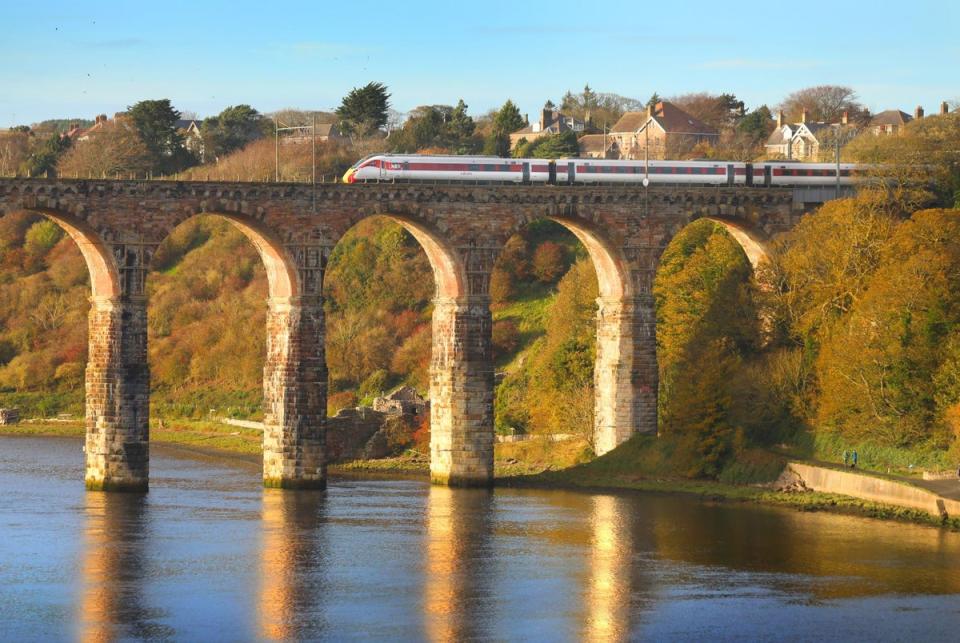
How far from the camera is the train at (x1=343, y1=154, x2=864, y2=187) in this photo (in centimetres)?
8250

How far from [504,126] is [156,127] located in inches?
1266

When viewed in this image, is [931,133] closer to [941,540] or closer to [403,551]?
[941,540]

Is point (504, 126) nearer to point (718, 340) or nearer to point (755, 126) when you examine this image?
point (755, 126)

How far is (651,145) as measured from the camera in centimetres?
14950

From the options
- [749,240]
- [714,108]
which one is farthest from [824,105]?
[749,240]

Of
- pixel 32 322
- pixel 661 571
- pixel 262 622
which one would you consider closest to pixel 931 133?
pixel 661 571

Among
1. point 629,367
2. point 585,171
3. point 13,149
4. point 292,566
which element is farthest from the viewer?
point 13,149

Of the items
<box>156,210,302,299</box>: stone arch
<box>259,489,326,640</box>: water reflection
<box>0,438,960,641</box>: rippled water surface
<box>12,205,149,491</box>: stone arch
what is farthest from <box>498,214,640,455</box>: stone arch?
<box>12,205,149,491</box>: stone arch

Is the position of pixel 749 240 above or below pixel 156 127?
below

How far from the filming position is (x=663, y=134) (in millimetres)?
147875

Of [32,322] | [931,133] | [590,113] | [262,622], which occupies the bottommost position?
[262,622]

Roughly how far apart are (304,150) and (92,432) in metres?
64.3

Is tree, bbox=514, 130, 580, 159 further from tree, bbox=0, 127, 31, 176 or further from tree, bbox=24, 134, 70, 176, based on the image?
tree, bbox=0, 127, 31, 176

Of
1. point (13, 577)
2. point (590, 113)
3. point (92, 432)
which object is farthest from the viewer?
point (590, 113)
